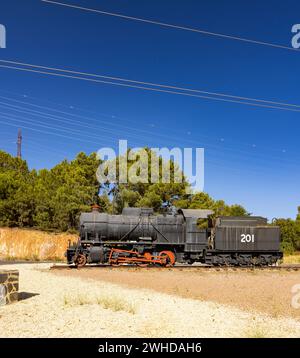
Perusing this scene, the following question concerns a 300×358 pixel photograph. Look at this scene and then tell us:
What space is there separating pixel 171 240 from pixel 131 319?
1642 centimetres

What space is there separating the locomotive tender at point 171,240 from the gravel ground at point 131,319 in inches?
443

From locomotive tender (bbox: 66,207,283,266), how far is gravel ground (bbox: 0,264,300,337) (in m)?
11.2

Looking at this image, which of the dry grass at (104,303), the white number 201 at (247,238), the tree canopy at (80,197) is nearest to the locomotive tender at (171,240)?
the white number 201 at (247,238)

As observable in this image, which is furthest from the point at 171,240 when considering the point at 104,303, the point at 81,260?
the point at 104,303

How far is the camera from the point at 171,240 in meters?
26.2

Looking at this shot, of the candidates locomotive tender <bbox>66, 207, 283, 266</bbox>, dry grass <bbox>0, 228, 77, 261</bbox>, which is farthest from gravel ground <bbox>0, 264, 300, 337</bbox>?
dry grass <bbox>0, 228, 77, 261</bbox>

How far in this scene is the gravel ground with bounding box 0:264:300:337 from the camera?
8555 millimetres

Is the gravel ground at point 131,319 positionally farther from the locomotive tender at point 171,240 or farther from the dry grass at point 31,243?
the dry grass at point 31,243

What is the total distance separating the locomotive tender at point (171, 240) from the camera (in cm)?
2533

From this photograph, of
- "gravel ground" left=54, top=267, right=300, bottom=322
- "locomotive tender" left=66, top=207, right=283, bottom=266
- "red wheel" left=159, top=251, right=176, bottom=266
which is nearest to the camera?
"gravel ground" left=54, top=267, right=300, bottom=322

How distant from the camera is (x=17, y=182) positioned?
155 ft

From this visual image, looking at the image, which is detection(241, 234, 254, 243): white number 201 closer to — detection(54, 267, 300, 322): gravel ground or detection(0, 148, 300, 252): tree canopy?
detection(54, 267, 300, 322): gravel ground

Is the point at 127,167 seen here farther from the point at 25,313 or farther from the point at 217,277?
the point at 25,313

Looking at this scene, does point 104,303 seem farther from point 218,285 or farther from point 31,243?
point 31,243
